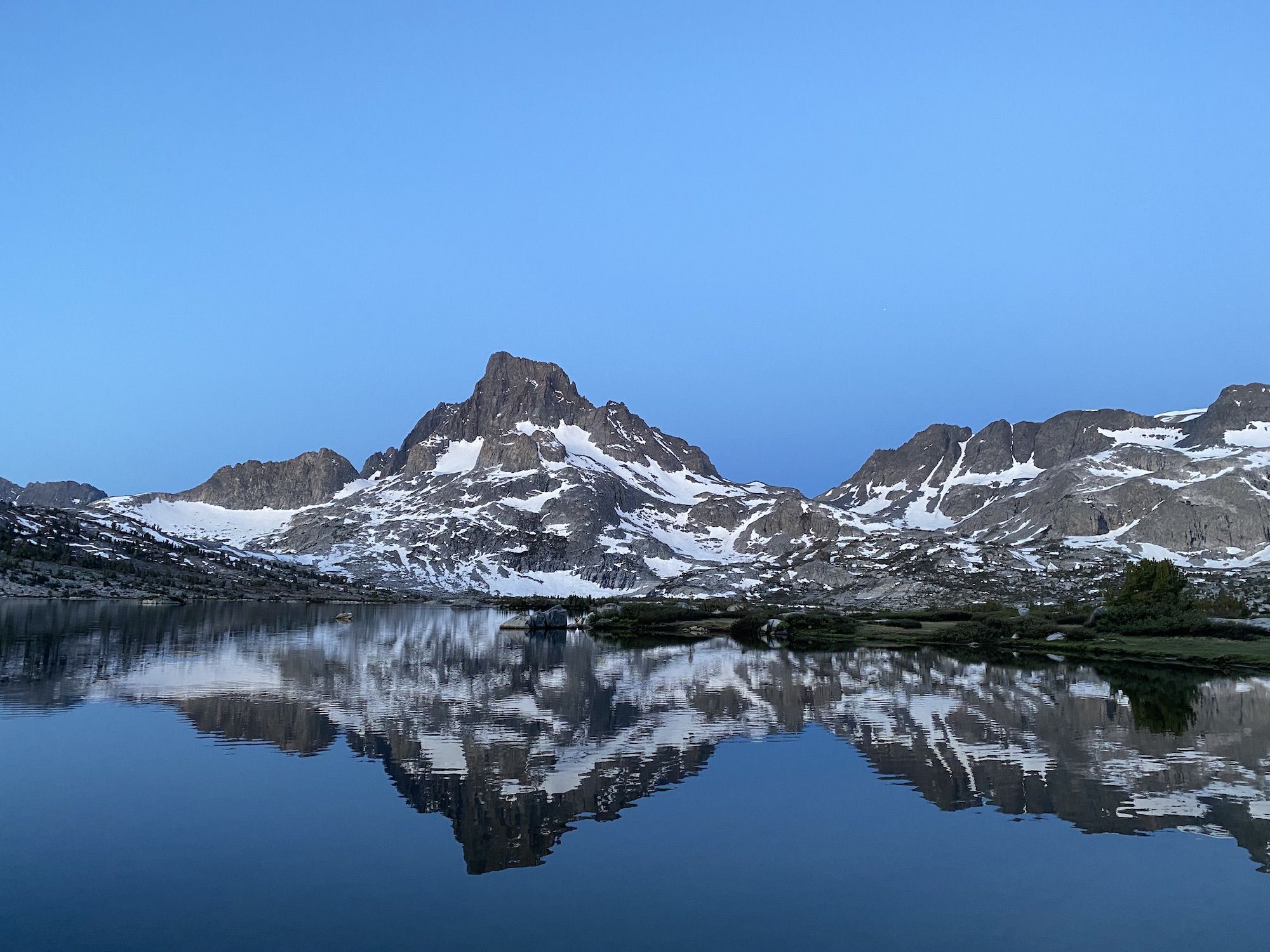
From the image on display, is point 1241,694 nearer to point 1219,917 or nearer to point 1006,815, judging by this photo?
point 1006,815

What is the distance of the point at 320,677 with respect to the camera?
192 ft

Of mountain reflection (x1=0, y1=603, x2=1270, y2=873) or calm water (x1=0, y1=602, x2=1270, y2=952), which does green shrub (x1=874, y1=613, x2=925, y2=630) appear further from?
calm water (x1=0, y1=602, x2=1270, y2=952)

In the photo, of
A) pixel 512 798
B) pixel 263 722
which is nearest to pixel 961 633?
pixel 263 722

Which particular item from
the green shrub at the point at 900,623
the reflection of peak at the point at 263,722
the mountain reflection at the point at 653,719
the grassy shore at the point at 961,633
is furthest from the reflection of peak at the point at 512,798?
the green shrub at the point at 900,623

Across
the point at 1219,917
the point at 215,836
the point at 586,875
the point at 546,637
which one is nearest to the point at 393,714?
the point at 215,836

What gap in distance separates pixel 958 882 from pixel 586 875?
8.06m

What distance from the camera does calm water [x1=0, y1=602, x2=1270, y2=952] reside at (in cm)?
1747

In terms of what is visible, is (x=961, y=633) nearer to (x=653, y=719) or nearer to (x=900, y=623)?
(x=900, y=623)

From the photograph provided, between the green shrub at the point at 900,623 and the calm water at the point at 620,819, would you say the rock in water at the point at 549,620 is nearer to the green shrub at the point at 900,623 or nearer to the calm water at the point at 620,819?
the green shrub at the point at 900,623

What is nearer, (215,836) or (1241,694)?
(215,836)

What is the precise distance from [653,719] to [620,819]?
60.9ft

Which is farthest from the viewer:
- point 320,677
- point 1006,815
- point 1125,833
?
point 320,677

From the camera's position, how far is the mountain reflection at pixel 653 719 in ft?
88.1

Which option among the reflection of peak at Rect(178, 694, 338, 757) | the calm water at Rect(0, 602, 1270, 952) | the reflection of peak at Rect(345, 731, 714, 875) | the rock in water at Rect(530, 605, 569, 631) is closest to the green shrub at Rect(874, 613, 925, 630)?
the rock in water at Rect(530, 605, 569, 631)
